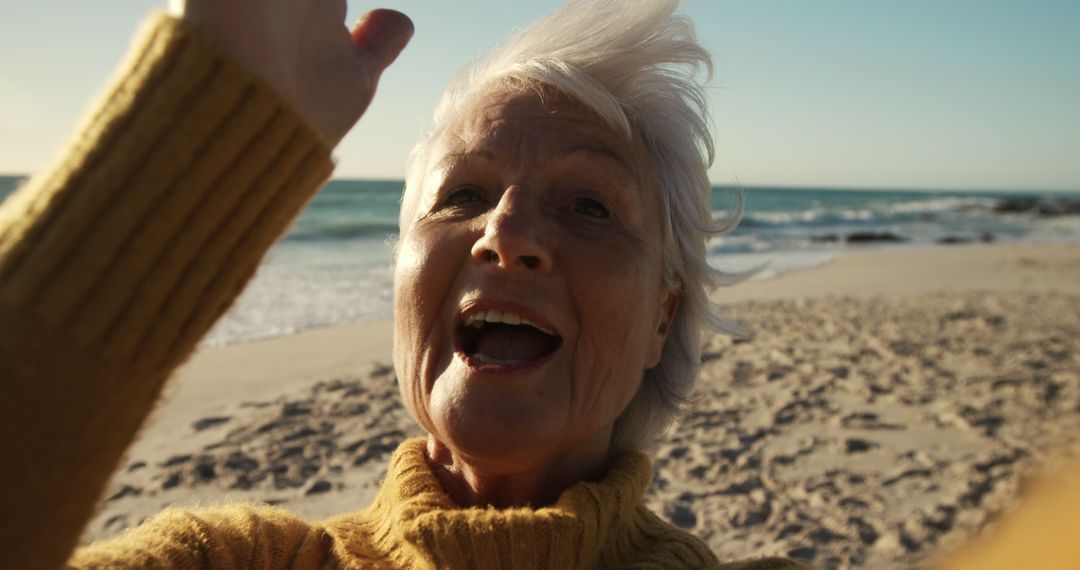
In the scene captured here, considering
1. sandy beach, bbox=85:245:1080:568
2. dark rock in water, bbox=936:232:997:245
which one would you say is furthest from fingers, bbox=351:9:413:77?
dark rock in water, bbox=936:232:997:245

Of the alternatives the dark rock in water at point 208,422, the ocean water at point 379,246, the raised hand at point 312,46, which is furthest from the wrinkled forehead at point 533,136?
the dark rock in water at point 208,422

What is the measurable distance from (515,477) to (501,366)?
31 centimetres

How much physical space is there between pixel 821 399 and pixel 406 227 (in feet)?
16.4

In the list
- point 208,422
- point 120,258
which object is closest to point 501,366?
point 120,258

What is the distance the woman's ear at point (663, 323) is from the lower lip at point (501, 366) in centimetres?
44

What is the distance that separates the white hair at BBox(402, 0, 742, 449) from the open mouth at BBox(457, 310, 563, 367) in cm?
41

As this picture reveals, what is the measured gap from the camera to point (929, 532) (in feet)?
13.4

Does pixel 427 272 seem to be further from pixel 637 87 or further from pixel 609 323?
pixel 637 87

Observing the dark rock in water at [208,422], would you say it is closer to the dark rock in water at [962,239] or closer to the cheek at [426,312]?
the cheek at [426,312]

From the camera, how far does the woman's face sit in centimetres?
170

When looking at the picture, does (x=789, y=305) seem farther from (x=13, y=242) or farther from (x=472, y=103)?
(x=13, y=242)

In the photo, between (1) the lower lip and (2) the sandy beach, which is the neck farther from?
(2) the sandy beach

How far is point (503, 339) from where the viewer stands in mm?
1850

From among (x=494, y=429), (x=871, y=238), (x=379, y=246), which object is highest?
(x=494, y=429)
